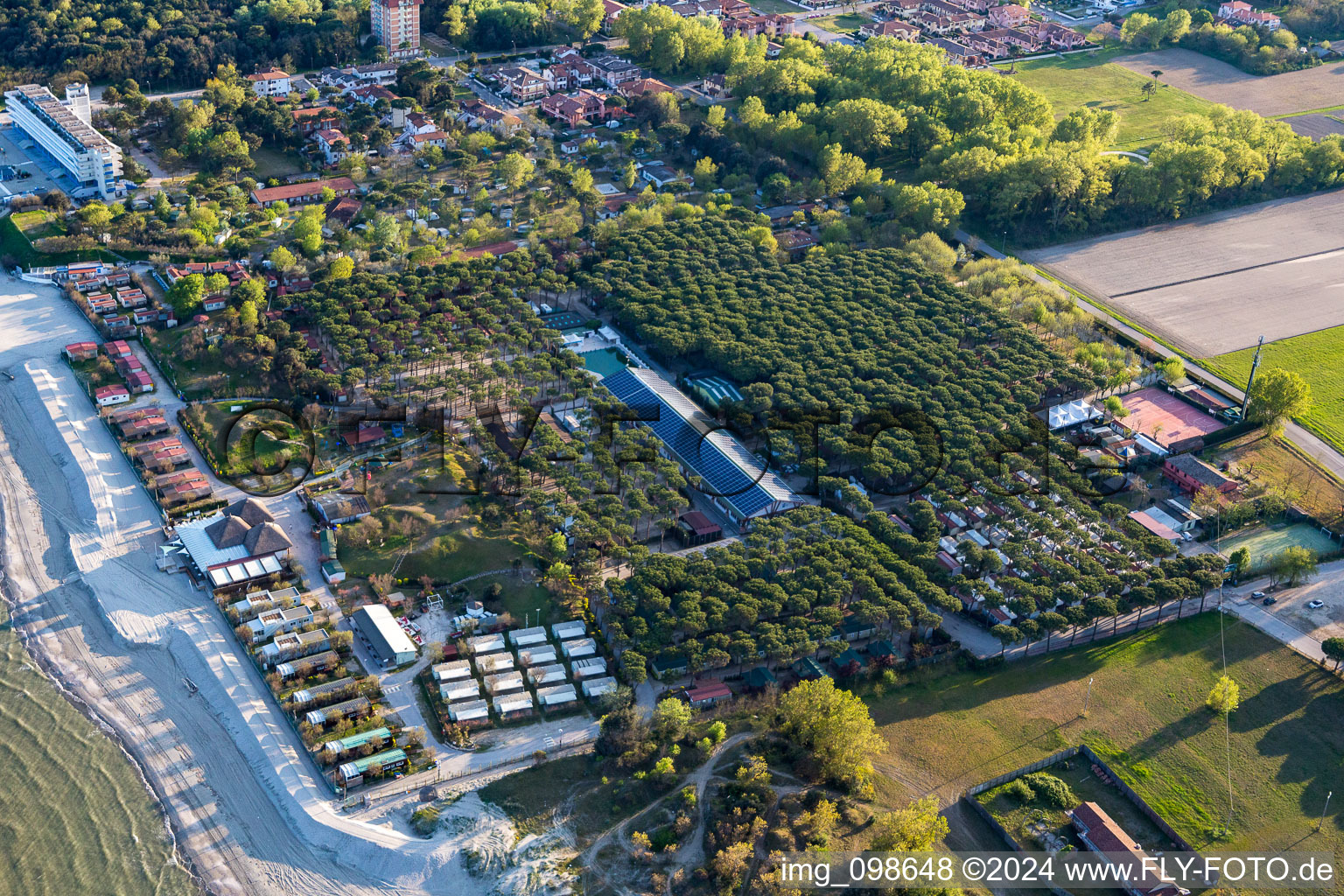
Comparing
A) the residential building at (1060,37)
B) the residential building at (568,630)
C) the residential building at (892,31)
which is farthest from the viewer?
the residential building at (1060,37)

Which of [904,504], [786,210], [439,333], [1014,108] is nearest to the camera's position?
[904,504]

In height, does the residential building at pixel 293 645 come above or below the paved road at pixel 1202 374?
below

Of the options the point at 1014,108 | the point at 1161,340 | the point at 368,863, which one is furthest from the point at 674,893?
the point at 1014,108

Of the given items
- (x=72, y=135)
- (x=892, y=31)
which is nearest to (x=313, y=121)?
(x=72, y=135)

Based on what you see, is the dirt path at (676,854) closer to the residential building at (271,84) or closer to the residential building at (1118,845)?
the residential building at (1118,845)

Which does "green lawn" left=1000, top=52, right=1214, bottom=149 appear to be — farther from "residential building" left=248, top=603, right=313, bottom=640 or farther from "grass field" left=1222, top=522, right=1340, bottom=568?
"residential building" left=248, top=603, right=313, bottom=640

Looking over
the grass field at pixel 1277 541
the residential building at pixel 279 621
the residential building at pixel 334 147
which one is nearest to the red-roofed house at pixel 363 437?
the residential building at pixel 279 621

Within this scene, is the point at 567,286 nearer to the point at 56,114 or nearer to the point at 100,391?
the point at 100,391
